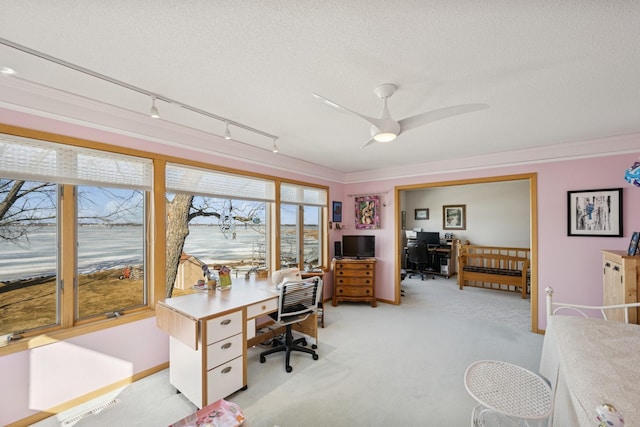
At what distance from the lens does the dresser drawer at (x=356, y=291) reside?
179 inches

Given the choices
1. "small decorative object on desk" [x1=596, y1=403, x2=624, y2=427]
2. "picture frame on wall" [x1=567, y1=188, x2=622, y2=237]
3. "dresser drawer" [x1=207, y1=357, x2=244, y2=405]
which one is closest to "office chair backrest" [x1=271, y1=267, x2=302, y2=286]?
"dresser drawer" [x1=207, y1=357, x2=244, y2=405]

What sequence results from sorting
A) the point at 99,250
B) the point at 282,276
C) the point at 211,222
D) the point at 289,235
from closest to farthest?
1. the point at 99,250
2. the point at 282,276
3. the point at 211,222
4. the point at 289,235

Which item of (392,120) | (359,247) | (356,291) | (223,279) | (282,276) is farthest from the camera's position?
(359,247)

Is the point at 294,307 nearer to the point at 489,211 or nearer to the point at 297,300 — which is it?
the point at 297,300

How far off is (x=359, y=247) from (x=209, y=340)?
10.7 ft

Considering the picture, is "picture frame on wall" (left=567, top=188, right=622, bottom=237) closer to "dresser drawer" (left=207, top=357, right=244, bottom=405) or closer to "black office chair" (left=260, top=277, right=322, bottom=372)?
"black office chair" (left=260, top=277, right=322, bottom=372)

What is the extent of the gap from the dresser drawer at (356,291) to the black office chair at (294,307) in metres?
1.71

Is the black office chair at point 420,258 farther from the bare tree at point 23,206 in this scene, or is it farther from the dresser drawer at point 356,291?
the bare tree at point 23,206

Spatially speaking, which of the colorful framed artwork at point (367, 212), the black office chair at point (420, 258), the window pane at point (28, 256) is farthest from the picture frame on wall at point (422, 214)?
the window pane at point (28, 256)

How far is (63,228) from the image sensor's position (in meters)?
2.12

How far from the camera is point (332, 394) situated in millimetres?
2211

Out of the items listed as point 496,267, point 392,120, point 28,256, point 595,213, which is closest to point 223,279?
point 28,256

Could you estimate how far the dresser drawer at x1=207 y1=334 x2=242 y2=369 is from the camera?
2.04 meters

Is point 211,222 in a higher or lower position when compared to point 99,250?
higher
